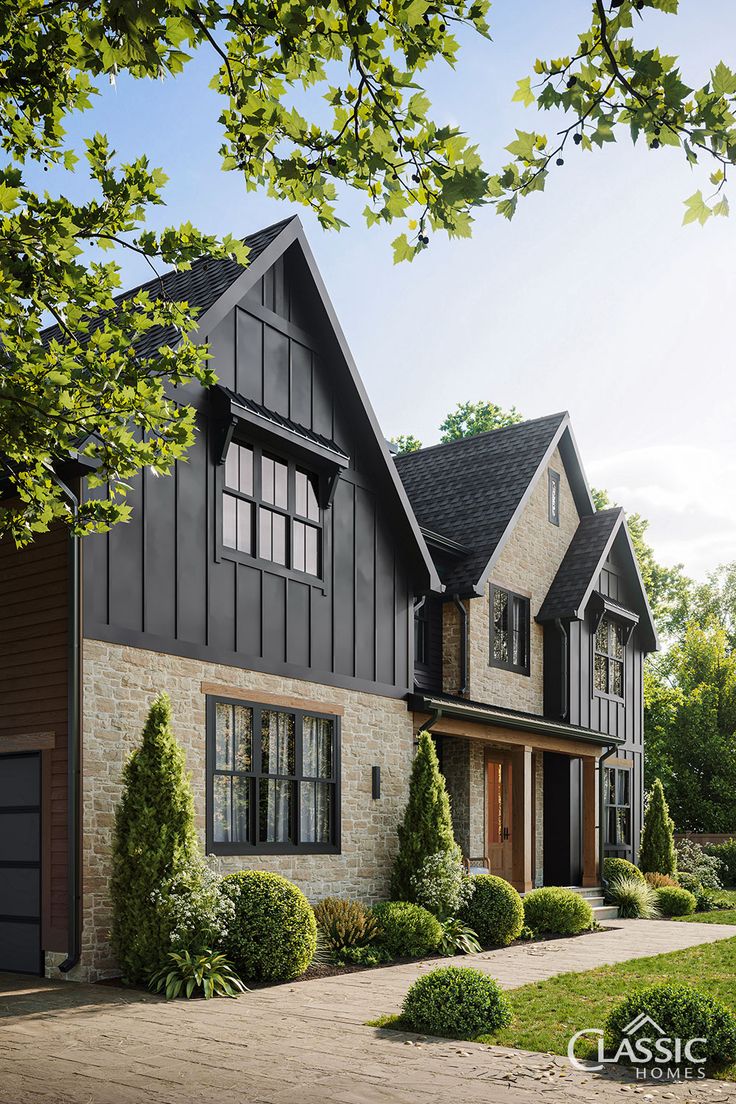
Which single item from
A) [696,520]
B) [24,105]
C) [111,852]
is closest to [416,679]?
[111,852]

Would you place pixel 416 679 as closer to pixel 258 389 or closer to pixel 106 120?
pixel 258 389

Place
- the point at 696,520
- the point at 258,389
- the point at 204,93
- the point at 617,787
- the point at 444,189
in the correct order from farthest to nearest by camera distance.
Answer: the point at 696,520 < the point at 617,787 < the point at 258,389 < the point at 204,93 < the point at 444,189

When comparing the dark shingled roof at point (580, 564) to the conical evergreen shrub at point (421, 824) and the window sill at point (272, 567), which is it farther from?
the window sill at point (272, 567)

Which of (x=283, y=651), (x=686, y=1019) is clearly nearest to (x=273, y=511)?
(x=283, y=651)

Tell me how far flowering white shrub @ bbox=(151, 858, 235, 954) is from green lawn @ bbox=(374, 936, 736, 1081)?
2.68 metres

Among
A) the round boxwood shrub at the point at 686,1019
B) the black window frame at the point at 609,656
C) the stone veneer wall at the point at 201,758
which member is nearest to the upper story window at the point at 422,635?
the stone veneer wall at the point at 201,758

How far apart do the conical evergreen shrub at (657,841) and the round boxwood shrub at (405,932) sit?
12.3 m

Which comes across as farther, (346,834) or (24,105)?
(346,834)

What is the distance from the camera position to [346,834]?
51.7 feet

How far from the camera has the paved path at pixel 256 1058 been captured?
709cm

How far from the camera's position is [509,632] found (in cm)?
2253

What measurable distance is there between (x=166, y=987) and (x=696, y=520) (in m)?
96.7

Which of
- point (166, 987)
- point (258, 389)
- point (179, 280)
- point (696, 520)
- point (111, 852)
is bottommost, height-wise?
point (166, 987)

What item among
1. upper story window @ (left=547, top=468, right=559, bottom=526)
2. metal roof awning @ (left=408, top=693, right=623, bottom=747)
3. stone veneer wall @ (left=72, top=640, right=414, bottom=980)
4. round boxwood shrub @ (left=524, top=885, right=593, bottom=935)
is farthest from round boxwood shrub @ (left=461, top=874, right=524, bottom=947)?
upper story window @ (left=547, top=468, right=559, bottom=526)
